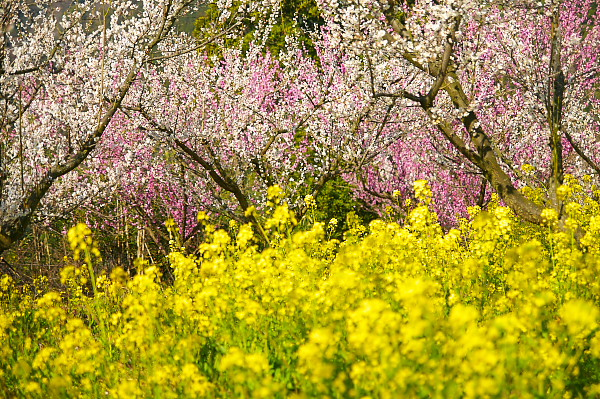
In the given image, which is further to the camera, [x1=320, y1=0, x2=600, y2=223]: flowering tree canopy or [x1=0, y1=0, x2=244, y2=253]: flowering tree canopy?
[x1=320, y1=0, x2=600, y2=223]: flowering tree canopy

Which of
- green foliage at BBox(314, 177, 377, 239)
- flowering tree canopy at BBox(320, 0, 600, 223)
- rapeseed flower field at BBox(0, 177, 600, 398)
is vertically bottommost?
rapeseed flower field at BBox(0, 177, 600, 398)

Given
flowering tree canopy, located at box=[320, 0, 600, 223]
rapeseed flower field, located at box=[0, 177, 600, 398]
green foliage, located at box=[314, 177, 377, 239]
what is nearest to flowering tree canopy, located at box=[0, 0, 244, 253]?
rapeseed flower field, located at box=[0, 177, 600, 398]

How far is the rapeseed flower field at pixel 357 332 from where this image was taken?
2074 mm

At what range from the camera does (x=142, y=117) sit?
7.18 m

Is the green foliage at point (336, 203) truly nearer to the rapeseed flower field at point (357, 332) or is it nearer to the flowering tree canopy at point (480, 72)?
the flowering tree canopy at point (480, 72)

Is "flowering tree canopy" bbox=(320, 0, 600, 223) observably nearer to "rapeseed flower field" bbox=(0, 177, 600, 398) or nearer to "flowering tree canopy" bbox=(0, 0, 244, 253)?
"rapeseed flower field" bbox=(0, 177, 600, 398)

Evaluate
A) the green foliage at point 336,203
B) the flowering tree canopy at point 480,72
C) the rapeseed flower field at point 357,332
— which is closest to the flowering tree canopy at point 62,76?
the rapeseed flower field at point 357,332

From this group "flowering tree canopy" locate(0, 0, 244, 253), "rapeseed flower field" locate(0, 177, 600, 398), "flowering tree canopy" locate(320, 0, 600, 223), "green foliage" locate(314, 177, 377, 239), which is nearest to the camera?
"rapeseed flower field" locate(0, 177, 600, 398)

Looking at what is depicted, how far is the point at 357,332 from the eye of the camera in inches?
85.8

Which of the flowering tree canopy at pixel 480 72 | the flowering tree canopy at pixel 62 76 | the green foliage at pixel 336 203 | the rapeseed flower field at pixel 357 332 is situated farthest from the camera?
the green foliage at pixel 336 203

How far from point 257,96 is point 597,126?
660cm

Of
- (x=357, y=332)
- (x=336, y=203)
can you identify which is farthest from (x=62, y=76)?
(x=357, y=332)

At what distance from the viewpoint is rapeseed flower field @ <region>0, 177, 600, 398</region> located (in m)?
2.07

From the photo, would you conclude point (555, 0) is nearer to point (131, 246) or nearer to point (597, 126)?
point (597, 126)
